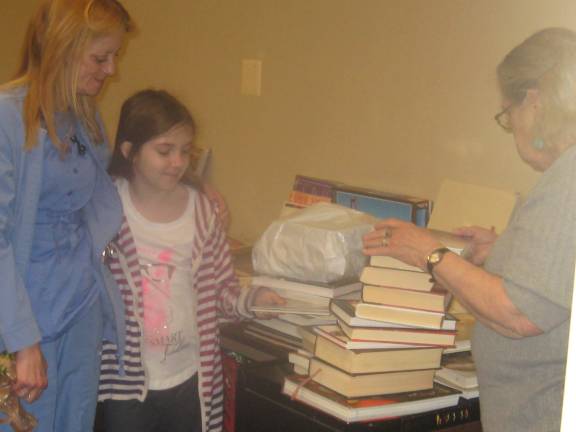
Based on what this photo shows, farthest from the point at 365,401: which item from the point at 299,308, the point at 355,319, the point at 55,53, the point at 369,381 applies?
the point at 55,53

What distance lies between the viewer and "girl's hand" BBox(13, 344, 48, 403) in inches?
49.3

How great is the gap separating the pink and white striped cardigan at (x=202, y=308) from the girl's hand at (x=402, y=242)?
14.4 inches

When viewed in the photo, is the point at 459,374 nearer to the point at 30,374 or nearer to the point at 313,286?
the point at 313,286

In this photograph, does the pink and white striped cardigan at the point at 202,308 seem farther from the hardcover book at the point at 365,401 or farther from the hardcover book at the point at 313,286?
the hardcover book at the point at 365,401

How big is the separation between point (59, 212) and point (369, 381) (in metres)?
0.63

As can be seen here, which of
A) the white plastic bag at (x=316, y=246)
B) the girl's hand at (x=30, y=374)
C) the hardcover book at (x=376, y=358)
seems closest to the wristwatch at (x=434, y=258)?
the hardcover book at (x=376, y=358)

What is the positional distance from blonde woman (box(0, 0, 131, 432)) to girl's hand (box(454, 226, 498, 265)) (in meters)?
0.66

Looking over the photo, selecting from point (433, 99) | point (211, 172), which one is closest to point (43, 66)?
point (433, 99)

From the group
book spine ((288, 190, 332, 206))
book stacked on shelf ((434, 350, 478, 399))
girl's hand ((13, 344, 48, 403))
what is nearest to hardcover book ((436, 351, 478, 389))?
book stacked on shelf ((434, 350, 478, 399))

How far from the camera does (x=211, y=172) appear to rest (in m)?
2.37

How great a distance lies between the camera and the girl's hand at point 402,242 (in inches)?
47.1

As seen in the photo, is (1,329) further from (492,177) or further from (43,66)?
(492,177)

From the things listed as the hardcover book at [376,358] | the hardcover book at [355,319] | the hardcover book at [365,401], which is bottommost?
the hardcover book at [365,401]

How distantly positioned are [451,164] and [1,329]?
3.36 ft
